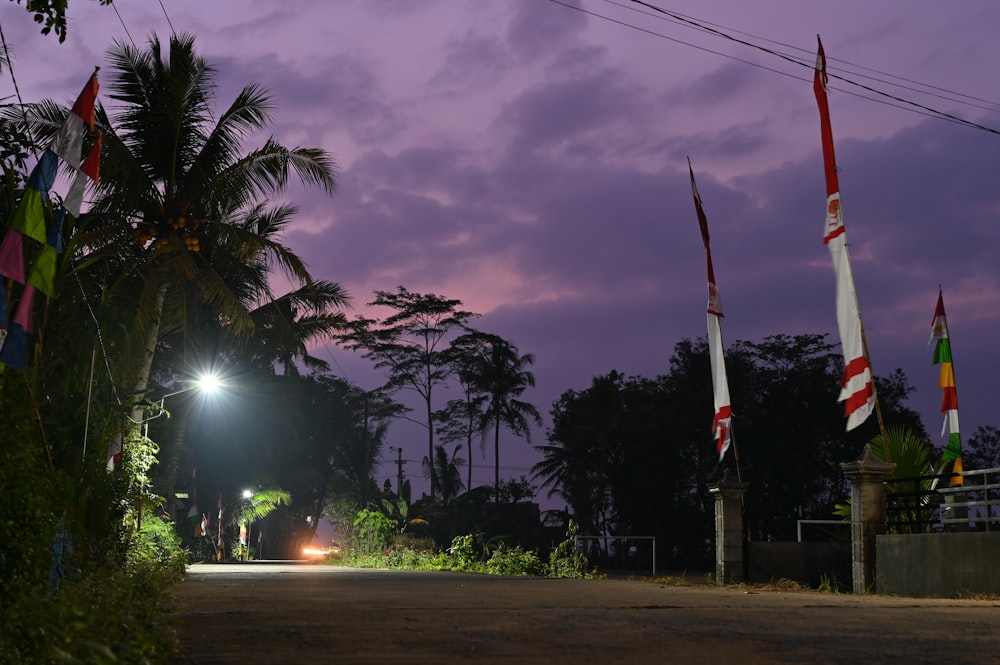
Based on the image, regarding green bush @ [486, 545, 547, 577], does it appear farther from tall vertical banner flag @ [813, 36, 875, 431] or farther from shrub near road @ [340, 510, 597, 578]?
tall vertical banner flag @ [813, 36, 875, 431]

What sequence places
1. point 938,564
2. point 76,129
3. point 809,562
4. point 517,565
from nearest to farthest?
1. point 76,129
2. point 938,564
3. point 809,562
4. point 517,565

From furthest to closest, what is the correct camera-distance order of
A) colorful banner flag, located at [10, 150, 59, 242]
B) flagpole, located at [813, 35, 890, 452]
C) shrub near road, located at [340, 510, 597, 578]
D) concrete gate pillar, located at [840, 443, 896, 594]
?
1. shrub near road, located at [340, 510, 597, 578]
2. flagpole, located at [813, 35, 890, 452]
3. concrete gate pillar, located at [840, 443, 896, 594]
4. colorful banner flag, located at [10, 150, 59, 242]

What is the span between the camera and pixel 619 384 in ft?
173

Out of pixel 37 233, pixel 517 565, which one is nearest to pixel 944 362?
pixel 517 565

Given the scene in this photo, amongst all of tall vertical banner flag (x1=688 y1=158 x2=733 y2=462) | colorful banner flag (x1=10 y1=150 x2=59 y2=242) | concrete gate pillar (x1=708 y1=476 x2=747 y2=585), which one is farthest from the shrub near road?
colorful banner flag (x1=10 y1=150 x2=59 y2=242)

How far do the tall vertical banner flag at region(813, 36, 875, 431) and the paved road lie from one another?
494 cm

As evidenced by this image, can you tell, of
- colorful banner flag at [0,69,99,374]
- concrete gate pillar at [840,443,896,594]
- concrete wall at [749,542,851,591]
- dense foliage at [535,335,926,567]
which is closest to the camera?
colorful banner flag at [0,69,99,374]

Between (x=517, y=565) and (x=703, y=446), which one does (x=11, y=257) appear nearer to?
(x=517, y=565)

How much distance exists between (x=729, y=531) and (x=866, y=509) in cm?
272

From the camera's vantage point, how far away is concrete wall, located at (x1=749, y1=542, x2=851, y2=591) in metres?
17.0

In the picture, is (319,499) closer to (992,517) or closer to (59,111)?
(59,111)

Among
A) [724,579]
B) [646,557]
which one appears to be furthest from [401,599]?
[646,557]

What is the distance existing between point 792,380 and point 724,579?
102ft

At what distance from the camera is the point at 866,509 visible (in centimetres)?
1535
